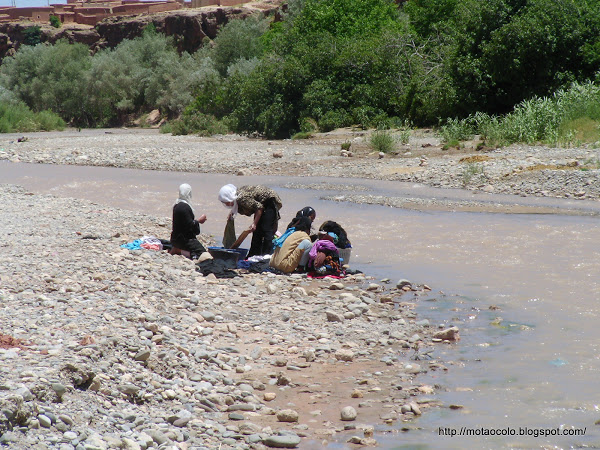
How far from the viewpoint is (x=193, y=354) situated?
5.61 metres

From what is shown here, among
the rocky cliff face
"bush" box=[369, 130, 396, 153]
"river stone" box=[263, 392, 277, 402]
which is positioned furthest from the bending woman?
the rocky cliff face

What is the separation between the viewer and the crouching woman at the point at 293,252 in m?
8.59

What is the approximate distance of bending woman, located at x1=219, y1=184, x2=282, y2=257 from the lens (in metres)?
8.76

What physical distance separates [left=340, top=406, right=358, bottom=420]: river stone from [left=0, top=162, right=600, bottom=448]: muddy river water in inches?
8.0

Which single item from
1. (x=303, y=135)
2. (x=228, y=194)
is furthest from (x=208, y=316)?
(x=303, y=135)

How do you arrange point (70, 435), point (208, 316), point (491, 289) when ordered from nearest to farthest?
point (70, 435)
point (208, 316)
point (491, 289)

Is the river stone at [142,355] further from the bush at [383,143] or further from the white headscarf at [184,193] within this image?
the bush at [383,143]

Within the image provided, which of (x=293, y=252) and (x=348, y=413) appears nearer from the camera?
(x=348, y=413)

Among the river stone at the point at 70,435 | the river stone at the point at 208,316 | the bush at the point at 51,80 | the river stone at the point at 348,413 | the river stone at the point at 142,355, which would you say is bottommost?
the river stone at the point at 348,413

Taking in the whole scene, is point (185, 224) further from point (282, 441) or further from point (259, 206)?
point (282, 441)

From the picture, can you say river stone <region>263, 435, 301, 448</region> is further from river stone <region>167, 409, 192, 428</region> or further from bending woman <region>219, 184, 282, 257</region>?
bending woman <region>219, 184, 282, 257</region>

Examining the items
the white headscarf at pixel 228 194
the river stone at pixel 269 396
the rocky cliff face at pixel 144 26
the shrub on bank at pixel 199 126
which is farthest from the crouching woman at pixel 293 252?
the rocky cliff face at pixel 144 26

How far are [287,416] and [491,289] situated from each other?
4169 mm

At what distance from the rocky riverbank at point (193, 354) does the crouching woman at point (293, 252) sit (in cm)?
18
